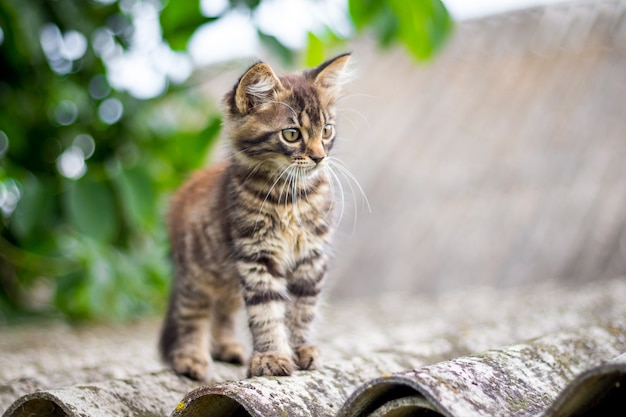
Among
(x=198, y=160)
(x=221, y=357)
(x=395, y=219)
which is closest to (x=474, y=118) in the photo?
(x=395, y=219)

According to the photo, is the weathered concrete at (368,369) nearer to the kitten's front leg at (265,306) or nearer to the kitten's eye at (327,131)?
the kitten's front leg at (265,306)

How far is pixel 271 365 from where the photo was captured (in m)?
2.83

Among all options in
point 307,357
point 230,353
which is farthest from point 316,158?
point 230,353

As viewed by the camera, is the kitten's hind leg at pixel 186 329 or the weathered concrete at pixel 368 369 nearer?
the weathered concrete at pixel 368 369

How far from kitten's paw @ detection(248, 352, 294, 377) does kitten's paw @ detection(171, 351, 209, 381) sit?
468 mm

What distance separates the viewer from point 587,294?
18.4ft

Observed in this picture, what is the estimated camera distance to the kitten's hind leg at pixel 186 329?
136 inches

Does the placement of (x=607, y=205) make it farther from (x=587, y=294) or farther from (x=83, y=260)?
(x=83, y=260)

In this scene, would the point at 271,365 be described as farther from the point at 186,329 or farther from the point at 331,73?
the point at 331,73

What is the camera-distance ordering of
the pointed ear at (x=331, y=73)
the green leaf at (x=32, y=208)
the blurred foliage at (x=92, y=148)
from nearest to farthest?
the pointed ear at (x=331, y=73), the blurred foliage at (x=92, y=148), the green leaf at (x=32, y=208)

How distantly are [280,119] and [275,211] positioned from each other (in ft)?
1.25

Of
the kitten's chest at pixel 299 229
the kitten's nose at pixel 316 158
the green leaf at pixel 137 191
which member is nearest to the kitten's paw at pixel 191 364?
the kitten's chest at pixel 299 229

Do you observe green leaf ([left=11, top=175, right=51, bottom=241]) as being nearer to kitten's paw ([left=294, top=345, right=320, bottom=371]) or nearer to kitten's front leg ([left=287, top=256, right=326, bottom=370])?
kitten's front leg ([left=287, top=256, right=326, bottom=370])

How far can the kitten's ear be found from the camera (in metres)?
A: 3.03
